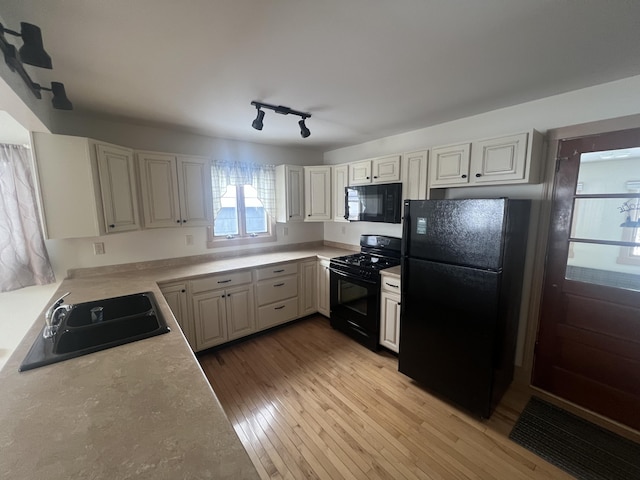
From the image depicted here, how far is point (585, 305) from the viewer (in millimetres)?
1956

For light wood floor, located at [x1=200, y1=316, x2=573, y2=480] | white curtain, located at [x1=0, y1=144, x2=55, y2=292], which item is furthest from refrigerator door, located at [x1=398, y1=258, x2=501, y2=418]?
white curtain, located at [x1=0, y1=144, x2=55, y2=292]

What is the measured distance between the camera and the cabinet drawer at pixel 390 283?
2498 mm

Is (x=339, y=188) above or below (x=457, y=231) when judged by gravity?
above

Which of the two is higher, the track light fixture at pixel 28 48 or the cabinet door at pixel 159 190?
the track light fixture at pixel 28 48

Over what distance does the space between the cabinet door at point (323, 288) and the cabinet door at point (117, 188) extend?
2.06m

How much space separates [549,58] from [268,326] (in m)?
3.32

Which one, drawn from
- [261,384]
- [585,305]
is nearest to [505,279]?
[585,305]

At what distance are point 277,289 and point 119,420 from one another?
2356mm

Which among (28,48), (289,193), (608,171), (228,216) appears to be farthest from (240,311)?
(608,171)

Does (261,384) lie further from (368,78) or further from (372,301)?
(368,78)

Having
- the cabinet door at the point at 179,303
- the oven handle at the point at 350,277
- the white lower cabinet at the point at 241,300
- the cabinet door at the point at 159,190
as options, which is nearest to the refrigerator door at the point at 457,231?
the oven handle at the point at 350,277

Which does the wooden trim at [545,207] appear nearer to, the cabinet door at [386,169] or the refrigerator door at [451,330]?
the refrigerator door at [451,330]

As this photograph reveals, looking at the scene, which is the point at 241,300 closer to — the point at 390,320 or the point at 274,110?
the point at 390,320

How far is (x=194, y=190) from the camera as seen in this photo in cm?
281
